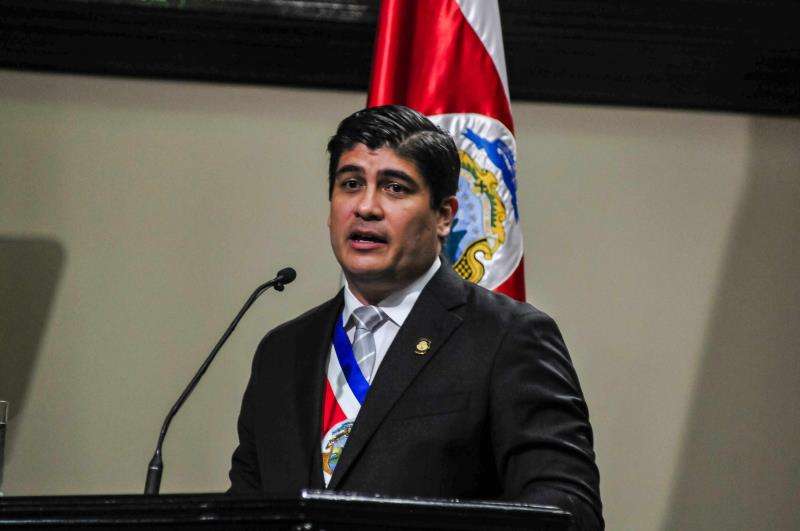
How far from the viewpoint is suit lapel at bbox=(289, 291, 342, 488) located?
6.37ft

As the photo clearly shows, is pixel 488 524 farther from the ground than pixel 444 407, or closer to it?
closer to it

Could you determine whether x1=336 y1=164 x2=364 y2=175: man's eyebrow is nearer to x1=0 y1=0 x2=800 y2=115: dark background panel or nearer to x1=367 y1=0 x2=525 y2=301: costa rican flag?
x1=367 y1=0 x2=525 y2=301: costa rican flag

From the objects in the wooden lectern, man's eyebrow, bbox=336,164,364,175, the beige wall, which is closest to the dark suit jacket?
man's eyebrow, bbox=336,164,364,175

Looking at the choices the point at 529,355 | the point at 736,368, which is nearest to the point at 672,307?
the point at 736,368

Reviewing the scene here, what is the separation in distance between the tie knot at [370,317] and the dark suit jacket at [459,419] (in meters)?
0.08

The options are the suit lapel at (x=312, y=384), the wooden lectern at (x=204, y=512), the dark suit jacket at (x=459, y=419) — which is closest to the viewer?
the wooden lectern at (x=204, y=512)

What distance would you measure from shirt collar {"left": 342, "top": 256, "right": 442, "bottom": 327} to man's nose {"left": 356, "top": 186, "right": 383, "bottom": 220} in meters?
0.15

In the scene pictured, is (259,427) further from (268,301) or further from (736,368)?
(736,368)

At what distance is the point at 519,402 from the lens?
6.15 ft

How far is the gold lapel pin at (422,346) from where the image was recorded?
6.46ft

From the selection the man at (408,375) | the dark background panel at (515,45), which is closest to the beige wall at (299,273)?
the dark background panel at (515,45)

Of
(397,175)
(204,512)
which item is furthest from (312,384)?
(204,512)

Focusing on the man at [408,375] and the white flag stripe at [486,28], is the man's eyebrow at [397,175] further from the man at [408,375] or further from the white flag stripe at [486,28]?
the white flag stripe at [486,28]

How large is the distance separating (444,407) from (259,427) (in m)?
0.39
